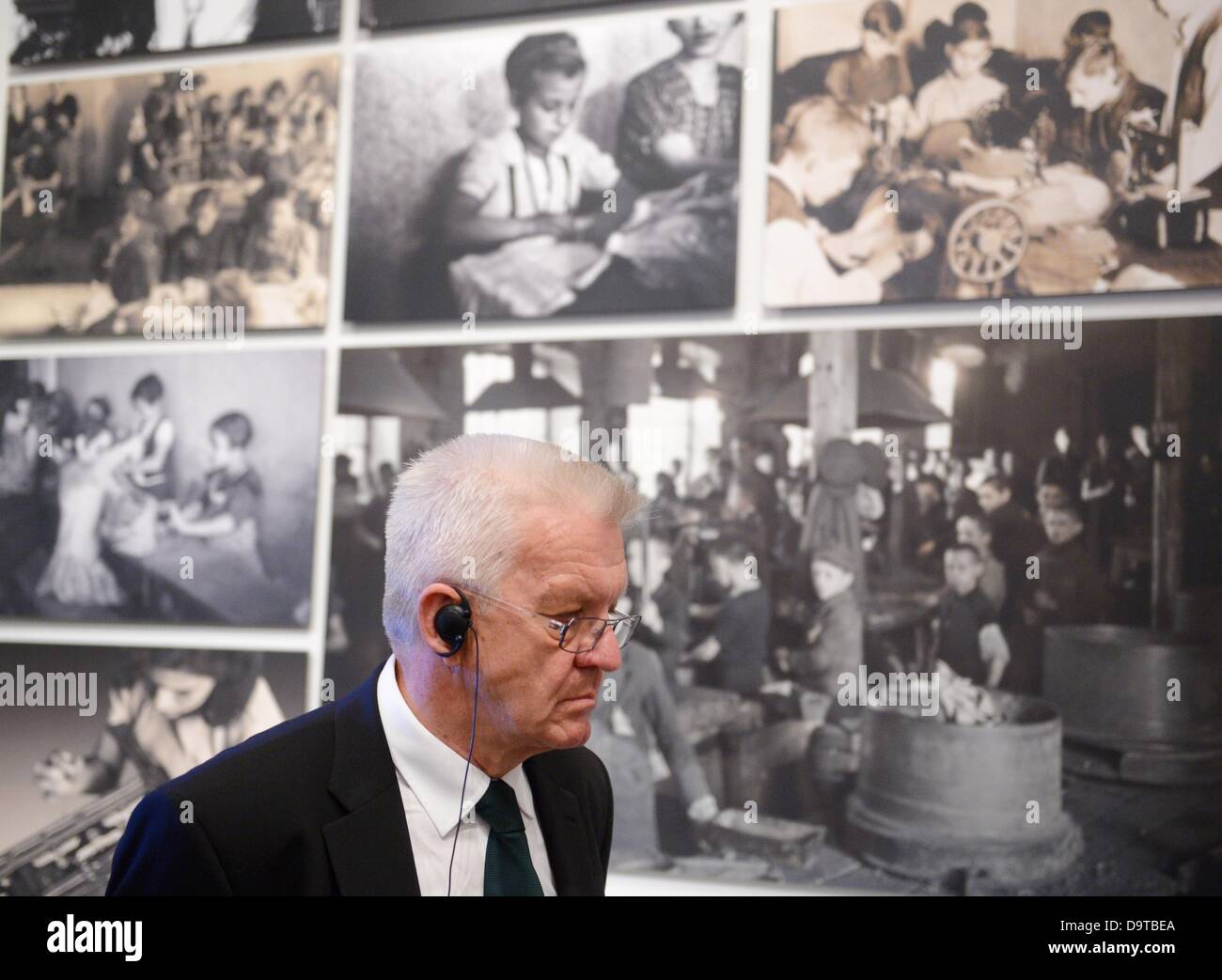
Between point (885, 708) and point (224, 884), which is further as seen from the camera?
point (885, 708)

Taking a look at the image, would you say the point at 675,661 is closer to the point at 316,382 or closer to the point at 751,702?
the point at 751,702

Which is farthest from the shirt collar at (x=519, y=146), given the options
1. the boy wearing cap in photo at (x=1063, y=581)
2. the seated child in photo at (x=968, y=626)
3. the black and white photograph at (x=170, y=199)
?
the boy wearing cap in photo at (x=1063, y=581)

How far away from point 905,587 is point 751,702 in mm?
496

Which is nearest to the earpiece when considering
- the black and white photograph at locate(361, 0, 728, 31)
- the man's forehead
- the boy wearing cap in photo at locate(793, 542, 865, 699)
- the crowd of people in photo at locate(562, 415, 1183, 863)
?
the man's forehead

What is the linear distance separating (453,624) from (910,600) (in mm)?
1576

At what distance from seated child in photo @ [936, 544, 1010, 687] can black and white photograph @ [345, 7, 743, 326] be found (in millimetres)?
931

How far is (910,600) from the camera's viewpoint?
2.85 meters

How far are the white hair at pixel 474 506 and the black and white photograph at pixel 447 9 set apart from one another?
6.37 ft

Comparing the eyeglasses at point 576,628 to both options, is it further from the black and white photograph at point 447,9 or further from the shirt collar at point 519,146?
the black and white photograph at point 447,9

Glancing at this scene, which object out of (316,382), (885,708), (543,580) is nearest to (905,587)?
(885,708)

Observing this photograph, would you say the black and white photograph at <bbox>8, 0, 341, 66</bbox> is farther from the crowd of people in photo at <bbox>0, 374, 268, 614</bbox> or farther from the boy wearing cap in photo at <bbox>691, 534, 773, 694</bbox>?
the boy wearing cap in photo at <bbox>691, 534, 773, 694</bbox>

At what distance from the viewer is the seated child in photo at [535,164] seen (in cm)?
318

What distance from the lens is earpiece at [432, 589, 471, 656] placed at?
1615mm

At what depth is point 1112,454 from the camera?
275 cm
